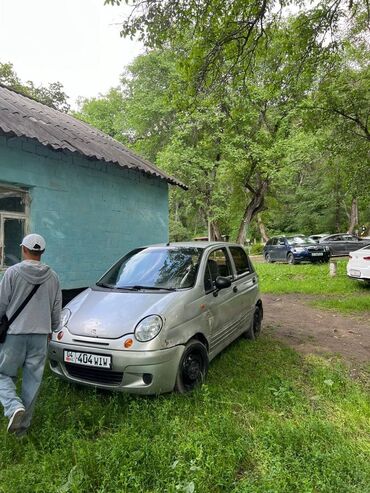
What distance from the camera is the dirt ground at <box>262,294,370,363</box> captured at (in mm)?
5754

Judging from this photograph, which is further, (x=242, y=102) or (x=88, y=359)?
(x=242, y=102)

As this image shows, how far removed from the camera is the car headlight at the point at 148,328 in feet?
11.6

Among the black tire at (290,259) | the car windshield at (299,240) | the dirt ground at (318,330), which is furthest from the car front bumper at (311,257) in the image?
the dirt ground at (318,330)

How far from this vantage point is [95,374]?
3615 mm

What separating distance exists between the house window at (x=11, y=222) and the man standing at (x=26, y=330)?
10.6 feet

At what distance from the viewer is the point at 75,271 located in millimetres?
6992

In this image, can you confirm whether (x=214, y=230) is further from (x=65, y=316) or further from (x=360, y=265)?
(x=65, y=316)

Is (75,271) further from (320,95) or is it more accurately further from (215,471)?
(320,95)

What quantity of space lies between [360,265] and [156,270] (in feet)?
26.5

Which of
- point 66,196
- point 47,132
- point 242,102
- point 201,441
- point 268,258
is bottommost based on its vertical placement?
point 268,258

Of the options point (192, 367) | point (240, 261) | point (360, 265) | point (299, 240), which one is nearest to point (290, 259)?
point (299, 240)

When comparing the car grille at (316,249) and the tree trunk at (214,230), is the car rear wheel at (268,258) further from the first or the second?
the tree trunk at (214,230)

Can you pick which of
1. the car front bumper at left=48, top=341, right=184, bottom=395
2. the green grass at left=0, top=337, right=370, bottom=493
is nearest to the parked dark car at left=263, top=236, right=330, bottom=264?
the green grass at left=0, top=337, right=370, bottom=493

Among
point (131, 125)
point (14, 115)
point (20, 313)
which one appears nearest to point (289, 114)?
point (131, 125)
